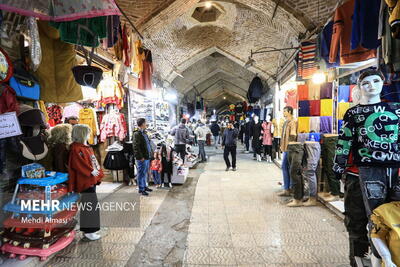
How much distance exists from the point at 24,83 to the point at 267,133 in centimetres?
790

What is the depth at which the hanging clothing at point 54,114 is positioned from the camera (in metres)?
4.26

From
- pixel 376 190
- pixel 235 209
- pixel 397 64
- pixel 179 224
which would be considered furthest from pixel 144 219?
pixel 397 64

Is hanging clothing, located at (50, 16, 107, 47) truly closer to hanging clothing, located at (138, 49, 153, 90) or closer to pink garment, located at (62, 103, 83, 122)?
pink garment, located at (62, 103, 83, 122)

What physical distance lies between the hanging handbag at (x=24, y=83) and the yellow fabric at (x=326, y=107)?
16.4ft

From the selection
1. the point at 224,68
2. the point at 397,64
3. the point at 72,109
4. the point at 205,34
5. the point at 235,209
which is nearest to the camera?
the point at 397,64

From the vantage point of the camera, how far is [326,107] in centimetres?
448

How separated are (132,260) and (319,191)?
3922 millimetres

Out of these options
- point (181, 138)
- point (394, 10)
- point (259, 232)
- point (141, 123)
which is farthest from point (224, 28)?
point (259, 232)

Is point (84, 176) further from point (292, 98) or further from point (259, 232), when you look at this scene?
point (292, 98)

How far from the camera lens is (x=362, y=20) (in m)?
2.91

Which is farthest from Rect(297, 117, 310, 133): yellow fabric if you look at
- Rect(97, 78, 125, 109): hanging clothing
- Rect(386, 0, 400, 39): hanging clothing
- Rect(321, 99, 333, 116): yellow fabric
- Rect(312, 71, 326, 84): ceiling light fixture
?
Rect(97, 78, 125, 109): hanging clothing

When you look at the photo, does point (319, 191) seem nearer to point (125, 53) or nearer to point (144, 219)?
point (144, 219)

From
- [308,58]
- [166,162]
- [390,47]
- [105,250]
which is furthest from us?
[166,162]

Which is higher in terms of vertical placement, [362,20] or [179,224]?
[362,20]
